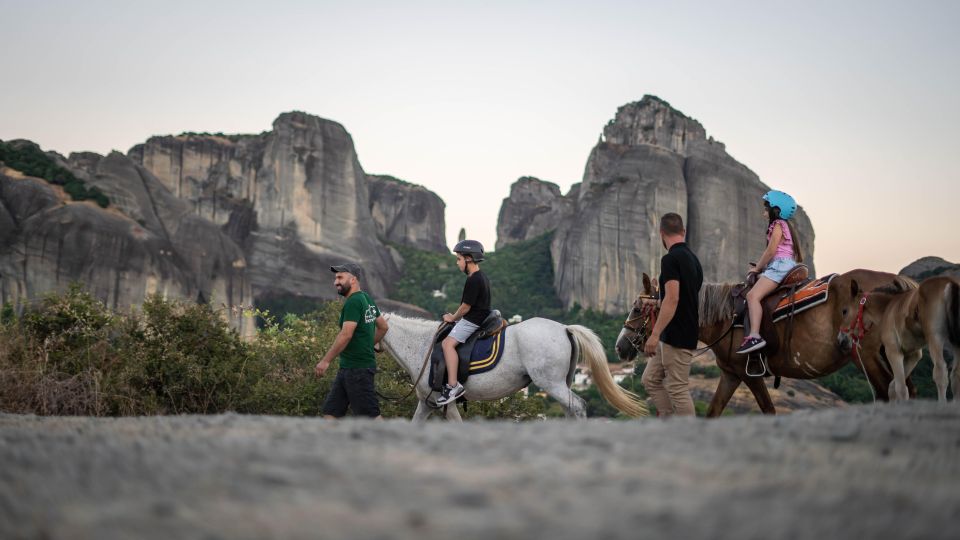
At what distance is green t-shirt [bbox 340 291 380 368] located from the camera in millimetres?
8906

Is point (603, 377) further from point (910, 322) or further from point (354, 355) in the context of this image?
point (910, 322)

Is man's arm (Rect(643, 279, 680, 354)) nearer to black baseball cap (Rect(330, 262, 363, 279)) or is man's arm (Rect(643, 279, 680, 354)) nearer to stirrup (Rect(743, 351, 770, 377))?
stirrup (Rect(743, 351, 770, 377))

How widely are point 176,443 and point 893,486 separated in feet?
9.46

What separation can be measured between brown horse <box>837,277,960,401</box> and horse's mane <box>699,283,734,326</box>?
1.30 m

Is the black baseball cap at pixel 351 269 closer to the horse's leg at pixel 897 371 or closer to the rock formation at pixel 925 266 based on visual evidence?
the horse's leg at pixel 897 371

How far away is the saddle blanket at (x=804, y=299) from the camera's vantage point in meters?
8.78

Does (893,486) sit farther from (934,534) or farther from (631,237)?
(631,237)

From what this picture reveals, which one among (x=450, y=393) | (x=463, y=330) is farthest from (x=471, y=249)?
(x=450, y=393)

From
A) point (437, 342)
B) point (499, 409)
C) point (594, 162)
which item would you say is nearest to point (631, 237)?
point (594, 162)

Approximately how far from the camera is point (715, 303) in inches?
373

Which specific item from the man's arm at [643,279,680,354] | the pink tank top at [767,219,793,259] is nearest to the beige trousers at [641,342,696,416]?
the man's arm at [643,279,680,354]

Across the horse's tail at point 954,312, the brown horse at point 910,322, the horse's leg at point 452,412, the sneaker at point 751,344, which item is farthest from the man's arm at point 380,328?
the horse's tail at point 954,312

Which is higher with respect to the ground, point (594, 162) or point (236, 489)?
point (594, 162)

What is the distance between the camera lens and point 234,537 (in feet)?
7.38
